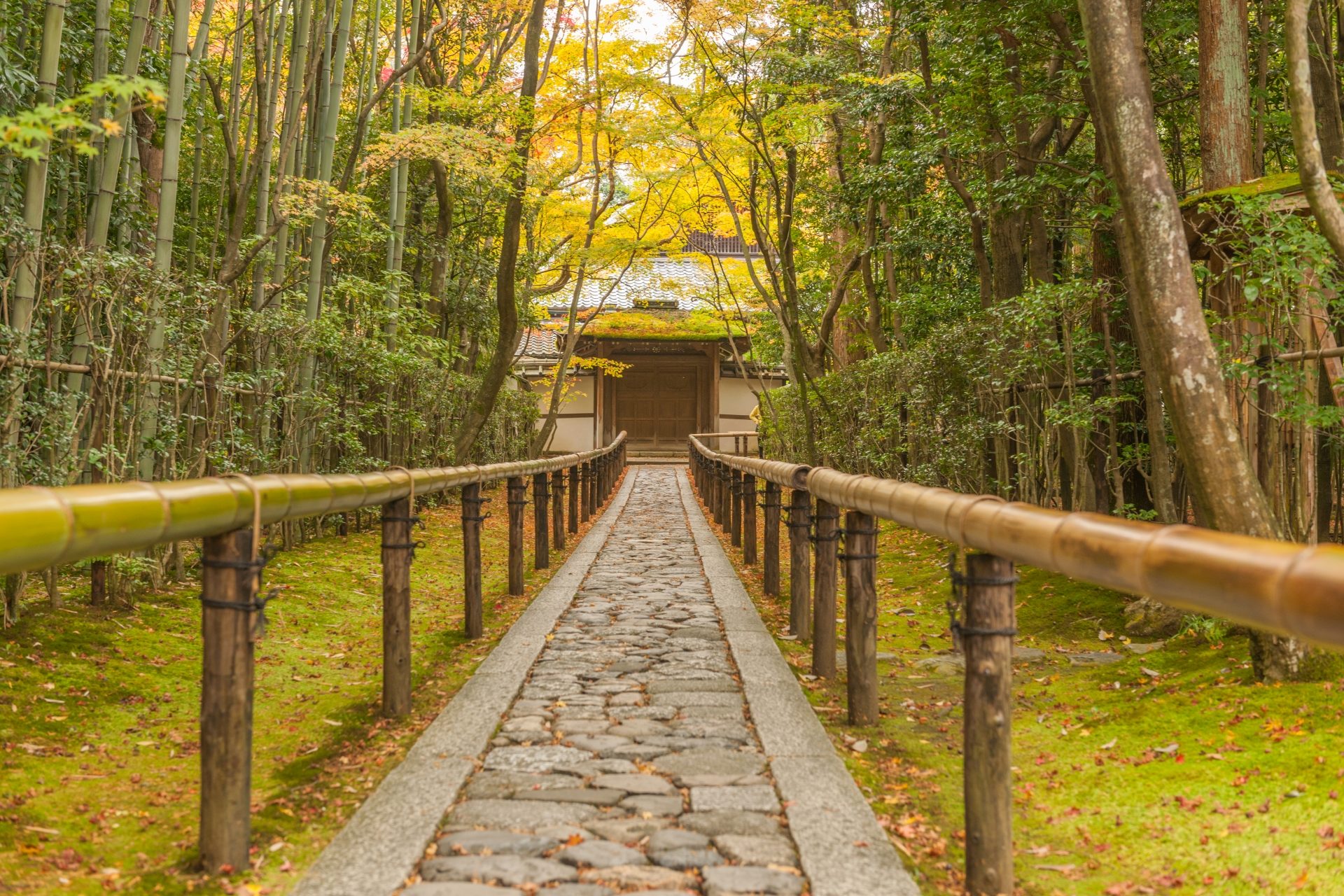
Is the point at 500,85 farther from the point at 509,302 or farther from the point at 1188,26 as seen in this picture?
the point at 1188,26

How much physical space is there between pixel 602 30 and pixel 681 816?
11.9m

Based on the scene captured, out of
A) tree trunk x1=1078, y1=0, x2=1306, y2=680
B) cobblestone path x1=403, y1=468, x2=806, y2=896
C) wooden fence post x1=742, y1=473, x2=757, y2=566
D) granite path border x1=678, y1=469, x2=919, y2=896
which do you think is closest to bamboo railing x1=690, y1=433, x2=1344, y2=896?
granite path border x1=678, y1=469, x2=919, y2=896

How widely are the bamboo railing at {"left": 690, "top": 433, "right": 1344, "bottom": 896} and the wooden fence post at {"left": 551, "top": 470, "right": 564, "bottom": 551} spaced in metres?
5.13

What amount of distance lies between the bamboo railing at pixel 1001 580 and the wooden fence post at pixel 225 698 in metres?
A: 1.76

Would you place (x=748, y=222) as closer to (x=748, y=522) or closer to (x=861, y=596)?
(x=748, y=522)

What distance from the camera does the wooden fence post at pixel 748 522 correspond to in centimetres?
852

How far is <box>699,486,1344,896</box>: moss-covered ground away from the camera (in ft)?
8.68

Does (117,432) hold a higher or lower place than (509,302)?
lower

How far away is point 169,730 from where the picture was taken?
3918 mm

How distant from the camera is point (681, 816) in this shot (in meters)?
3.04

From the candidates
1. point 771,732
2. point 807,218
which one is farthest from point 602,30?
point 771,732

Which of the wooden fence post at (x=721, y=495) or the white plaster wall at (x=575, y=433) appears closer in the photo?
the wooden fence post at (x=721, y=495)

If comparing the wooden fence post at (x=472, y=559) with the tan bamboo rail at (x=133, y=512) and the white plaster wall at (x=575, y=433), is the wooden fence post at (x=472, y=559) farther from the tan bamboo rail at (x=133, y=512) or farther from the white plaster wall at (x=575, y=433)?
the white plaster wall at (x=575, y=433)

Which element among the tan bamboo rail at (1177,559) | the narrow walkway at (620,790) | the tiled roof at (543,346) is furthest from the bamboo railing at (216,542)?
the tiled roof at (543,346)
